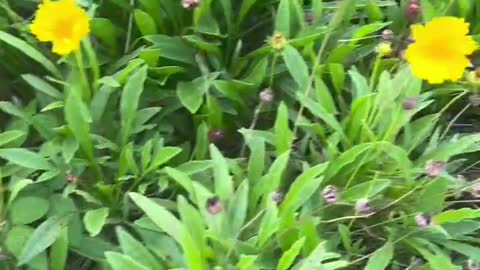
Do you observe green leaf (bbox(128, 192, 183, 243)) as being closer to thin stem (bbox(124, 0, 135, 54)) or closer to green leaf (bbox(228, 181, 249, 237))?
green leaf (bbox(228, 181, 249, 237))

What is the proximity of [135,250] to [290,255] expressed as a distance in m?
0.25

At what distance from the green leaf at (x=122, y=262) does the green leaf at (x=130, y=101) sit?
31cm

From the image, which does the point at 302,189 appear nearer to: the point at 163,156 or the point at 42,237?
the point at 163,156

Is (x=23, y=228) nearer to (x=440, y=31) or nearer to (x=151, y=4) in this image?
(x=151, y=4)

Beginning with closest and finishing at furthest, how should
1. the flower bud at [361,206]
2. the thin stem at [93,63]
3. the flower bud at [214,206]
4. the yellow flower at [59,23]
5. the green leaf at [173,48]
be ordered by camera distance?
the flower bud at [214,206]
the flower bud at [361,206]
the yellow flower at [59,23]
the thin stem at [93,63]
the green leaf at [173,48]

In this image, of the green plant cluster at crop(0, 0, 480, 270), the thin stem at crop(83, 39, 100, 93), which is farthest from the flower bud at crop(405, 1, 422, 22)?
the thin stem at crop(83, 39, 100, 93)

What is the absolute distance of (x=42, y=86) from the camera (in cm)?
174

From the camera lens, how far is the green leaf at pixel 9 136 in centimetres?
165

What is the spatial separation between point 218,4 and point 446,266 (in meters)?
0.72

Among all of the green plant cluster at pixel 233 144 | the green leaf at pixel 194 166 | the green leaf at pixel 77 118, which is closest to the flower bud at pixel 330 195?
the green plant cluster at pixel 233 144

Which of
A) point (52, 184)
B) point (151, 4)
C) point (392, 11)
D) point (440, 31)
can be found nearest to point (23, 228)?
point (52, 184)

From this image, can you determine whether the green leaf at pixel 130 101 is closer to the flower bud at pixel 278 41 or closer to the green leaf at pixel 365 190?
the flower bud at pixel 278 41

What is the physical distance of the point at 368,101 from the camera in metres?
1.68

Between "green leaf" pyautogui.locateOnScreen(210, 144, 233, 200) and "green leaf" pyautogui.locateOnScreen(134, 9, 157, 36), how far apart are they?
0.37 m
